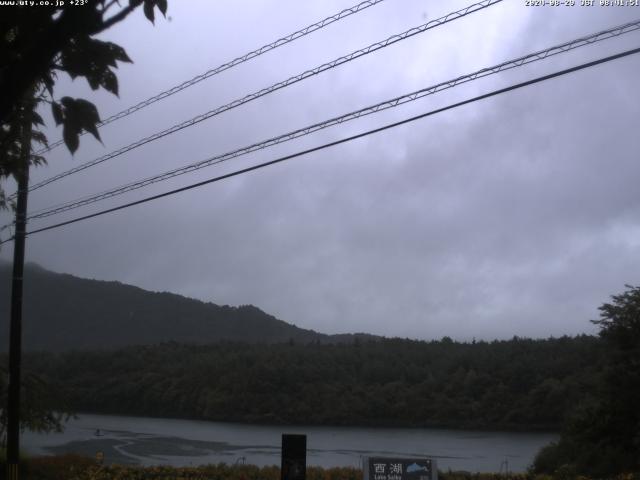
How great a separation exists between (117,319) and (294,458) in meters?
29.6

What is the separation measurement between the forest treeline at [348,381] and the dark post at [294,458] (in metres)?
10.8

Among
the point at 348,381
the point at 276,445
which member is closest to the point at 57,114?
the point at 276,445

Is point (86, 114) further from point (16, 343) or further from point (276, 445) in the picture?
point (276, 445)

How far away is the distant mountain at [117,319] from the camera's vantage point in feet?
103

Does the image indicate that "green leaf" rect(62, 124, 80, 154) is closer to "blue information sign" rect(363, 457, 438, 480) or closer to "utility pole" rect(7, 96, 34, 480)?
"blue information sign" rect(363, 457, 438, 480)

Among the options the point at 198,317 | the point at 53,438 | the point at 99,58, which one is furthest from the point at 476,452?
the point at 198,317

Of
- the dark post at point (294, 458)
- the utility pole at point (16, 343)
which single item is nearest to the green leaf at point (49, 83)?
the dark post at point (294, 458)

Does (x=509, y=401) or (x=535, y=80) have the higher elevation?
(x=535, y=80)

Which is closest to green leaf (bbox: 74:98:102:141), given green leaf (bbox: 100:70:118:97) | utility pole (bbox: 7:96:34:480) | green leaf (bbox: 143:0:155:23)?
green leaf (bbox: 100:70:118:97)

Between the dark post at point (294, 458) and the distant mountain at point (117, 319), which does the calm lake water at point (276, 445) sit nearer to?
the distant mountain at point (117, 319)

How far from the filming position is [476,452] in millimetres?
17906

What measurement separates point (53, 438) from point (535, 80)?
68.2 feet

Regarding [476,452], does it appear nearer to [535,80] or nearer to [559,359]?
[559,359]

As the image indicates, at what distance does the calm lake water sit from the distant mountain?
603 centimetres
